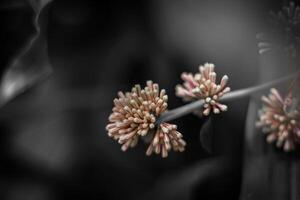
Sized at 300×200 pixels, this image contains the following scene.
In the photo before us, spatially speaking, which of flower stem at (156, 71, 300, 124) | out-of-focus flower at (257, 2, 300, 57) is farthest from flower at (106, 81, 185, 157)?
out-of-focus flower at (257, 2, 300, 57)

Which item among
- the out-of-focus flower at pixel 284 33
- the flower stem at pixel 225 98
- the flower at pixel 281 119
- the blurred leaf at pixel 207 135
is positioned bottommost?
the flower at pixel 281 119

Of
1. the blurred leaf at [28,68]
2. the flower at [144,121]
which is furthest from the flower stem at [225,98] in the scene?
the blurred leaf at [28,68]

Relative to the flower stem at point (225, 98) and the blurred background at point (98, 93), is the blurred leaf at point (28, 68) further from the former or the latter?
the flower stem at point (225, 98)

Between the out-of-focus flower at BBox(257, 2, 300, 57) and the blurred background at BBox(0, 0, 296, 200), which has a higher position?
the blurred background at BBox(0, 0, 296, 200)

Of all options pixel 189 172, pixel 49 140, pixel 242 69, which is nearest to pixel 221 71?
pixel 242 69

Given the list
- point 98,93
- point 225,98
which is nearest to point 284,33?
point 225,98

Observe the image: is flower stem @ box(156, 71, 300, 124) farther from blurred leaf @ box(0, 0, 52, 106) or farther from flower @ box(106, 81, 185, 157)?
blurred leaf @ box(0, 0, 52, 106)

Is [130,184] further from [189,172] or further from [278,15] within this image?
[278,15]
